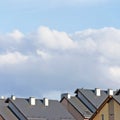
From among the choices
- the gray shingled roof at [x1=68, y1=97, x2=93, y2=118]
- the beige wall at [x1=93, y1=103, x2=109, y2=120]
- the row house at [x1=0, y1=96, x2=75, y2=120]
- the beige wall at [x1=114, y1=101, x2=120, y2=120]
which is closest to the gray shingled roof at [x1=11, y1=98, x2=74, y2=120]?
the row house at [x1=0, y1=96, x2=75, y2=120]

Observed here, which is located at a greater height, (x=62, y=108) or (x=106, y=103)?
(x=62, y=108)

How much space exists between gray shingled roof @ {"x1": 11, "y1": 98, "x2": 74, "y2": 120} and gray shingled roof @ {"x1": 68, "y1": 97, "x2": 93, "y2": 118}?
2.15 m

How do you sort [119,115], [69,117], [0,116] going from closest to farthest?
1. [119,115]
2. [0,116]
3. [69,117]

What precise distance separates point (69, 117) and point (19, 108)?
9.73m

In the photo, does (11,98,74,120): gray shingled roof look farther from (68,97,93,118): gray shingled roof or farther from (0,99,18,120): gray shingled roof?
(68,97,93,118): gray shingled roof

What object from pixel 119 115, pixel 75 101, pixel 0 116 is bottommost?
pixel 119 115

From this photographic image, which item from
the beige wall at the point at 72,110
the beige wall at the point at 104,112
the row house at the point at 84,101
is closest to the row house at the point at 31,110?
the beige wall at the point at 72,110

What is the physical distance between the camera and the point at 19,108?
115m

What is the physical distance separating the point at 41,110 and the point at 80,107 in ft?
28.3

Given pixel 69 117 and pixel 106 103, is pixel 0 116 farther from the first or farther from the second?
pixel 106 103

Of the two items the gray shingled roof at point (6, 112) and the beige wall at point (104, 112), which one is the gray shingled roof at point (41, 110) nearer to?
the gray shingled roof at point (6, 112)

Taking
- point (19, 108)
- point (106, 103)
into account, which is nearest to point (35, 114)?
point (19, 108)

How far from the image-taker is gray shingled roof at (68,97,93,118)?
397 ft

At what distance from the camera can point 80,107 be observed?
401 ft
